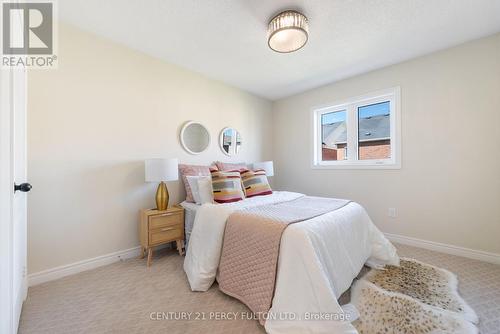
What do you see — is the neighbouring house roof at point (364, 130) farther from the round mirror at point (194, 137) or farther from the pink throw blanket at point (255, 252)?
the round mirror at point (194, 137)

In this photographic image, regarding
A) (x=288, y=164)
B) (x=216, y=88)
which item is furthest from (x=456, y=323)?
(x=216, y=88)

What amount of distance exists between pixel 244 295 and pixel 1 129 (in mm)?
1698

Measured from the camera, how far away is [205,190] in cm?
241

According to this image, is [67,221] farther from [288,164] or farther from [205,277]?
[288,164]

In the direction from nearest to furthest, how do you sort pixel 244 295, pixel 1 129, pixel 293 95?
pixel 1 129, pixel 244 295, pixel 293 95

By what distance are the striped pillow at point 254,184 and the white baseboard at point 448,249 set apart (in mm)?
1860

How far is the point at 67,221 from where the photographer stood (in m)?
2.02

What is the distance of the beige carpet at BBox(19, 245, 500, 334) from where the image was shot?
1353 millimetres

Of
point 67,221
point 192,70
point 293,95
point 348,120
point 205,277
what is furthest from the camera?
point 293,95

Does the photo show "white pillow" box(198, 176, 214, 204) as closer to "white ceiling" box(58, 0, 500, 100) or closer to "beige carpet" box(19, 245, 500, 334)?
"beige carpet" box(19, 245, 500, 334)

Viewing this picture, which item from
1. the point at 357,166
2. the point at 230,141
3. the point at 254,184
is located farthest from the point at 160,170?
the point at 357,166

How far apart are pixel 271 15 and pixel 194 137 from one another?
182 cm

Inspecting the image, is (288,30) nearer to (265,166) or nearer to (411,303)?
(265,166)

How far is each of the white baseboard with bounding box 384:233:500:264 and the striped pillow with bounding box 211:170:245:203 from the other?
2210 mm
